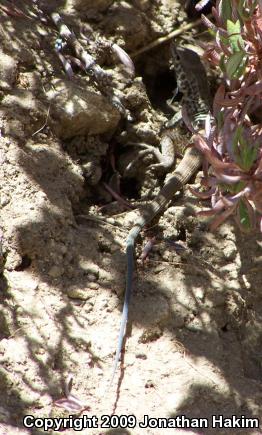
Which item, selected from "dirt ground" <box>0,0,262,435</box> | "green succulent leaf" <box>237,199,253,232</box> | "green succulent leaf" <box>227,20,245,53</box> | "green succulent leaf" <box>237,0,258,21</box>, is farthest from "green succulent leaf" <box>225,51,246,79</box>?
"dirt ground" <box>0,0,262,435</box>

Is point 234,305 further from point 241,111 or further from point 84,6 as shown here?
point 84,6

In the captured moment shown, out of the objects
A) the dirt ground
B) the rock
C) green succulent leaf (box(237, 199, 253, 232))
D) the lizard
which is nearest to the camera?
green succulent leaf (box(237, 199, 253, 232))

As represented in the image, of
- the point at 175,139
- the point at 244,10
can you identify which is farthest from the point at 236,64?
the point at 175,139

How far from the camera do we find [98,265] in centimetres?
374

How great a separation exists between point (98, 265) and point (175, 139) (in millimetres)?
1703

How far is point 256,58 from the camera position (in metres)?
2.85

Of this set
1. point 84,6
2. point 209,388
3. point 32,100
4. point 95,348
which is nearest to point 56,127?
point 32,100

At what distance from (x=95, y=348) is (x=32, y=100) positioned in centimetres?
167

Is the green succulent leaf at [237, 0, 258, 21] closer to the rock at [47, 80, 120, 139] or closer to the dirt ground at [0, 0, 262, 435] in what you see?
the dirt ground at [0, 0, 262, 435]

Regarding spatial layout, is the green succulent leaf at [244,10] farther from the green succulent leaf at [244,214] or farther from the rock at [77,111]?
the rock at [77,111]

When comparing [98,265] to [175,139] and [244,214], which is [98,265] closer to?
[244,214]

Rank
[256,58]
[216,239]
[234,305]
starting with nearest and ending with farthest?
[256,58] → [234,305] → [216,239]

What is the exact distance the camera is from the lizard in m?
3.72

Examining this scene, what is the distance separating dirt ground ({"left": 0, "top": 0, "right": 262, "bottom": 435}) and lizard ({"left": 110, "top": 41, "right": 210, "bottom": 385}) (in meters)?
0.08
